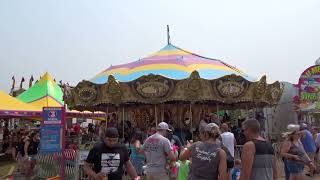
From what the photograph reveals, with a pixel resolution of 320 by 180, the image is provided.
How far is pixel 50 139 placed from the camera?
10.8 metres

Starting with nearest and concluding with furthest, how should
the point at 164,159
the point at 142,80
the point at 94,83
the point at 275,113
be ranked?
the point at 164,159 < the point at 142,80 < the point at 94,83 < the point at 275,113

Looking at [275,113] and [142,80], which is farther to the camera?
[275,113]

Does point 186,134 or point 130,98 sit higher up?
point 130,98

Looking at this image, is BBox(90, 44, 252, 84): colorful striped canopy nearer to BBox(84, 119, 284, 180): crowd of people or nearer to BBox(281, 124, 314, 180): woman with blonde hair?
BBox(281, 124, 314, 180): woman with blonde hair

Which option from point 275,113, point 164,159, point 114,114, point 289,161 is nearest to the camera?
point 164,159

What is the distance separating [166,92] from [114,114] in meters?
6.29

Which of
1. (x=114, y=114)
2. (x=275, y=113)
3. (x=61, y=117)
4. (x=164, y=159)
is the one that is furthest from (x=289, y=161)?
(x=275, y=113)

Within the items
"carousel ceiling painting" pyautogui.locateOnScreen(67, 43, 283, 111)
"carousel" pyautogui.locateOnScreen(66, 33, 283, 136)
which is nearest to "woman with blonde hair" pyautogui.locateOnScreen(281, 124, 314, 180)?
"carousel" pyautogui.locateOnScreen(66, 33, 283, 136)

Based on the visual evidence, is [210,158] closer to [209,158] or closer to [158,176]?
[209,158]

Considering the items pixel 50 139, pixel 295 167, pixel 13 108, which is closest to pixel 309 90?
pixel 50 139

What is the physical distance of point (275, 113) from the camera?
24.5 meters

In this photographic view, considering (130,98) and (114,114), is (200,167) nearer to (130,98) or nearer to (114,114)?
(130,98)

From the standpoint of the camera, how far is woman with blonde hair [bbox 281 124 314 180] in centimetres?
634

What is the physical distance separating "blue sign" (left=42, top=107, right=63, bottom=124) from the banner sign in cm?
1233
